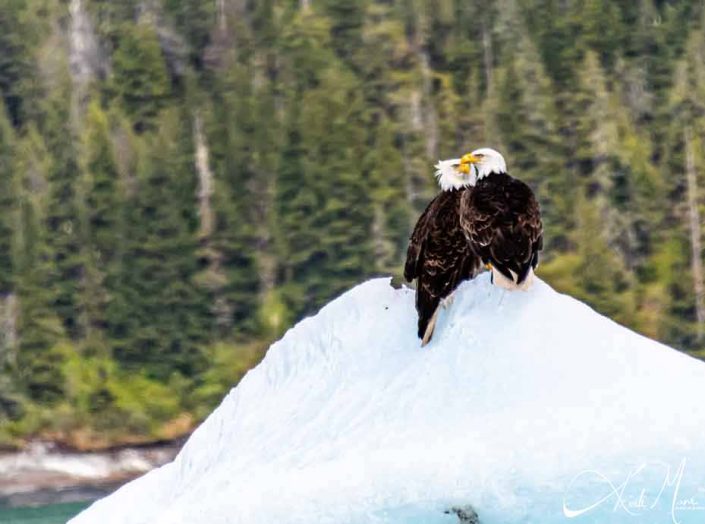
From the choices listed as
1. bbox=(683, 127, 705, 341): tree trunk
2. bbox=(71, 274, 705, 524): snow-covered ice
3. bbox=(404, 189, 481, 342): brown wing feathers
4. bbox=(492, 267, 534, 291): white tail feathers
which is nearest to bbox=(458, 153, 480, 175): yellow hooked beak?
bbox=(404, 189, 481, 342): brown wing feathers

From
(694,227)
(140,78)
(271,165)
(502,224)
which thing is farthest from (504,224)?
(140,78)

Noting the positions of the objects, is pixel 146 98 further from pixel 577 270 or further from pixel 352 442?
pixel 352 442

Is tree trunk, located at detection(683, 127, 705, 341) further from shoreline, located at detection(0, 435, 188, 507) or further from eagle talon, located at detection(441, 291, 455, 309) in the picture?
eagle talon, located at detection(441, 291, 455, 309)

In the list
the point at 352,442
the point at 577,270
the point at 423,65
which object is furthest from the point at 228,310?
the point at 352,442

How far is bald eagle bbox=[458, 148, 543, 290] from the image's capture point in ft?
33.7

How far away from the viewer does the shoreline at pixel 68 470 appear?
6819 centimetres

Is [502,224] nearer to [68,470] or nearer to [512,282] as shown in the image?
[512,282]

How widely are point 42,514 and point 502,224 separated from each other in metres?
53.5

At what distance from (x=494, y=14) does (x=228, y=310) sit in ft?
91.8

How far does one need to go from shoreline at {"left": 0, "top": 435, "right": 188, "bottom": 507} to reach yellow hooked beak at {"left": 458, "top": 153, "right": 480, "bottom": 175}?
188ft

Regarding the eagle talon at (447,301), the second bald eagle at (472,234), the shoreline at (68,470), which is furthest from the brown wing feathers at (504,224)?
the shoreline at (68,470)

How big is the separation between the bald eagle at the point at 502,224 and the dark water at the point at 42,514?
4611 cm

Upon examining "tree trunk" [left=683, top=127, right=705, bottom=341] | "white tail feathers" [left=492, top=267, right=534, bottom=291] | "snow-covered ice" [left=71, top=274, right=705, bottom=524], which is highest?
"white tail feathers" [left=492, top=267, right=534, bottom=291]

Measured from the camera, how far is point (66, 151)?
89.6 m
